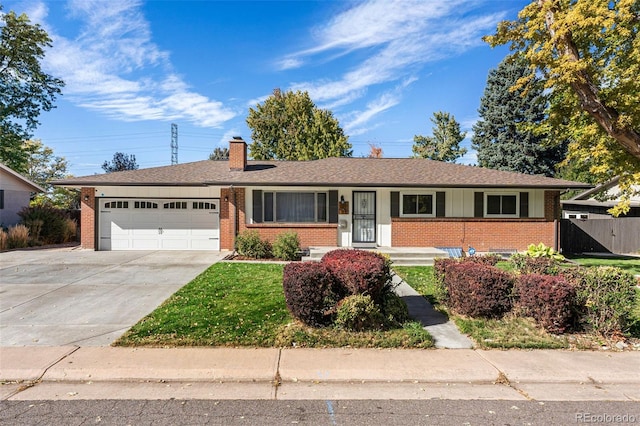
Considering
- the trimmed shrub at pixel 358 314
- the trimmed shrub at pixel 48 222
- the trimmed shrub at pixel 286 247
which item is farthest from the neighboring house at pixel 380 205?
the trimmed shrub at pixel 358 314

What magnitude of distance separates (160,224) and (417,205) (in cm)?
1043

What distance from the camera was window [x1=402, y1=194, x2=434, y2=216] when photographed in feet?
43.7

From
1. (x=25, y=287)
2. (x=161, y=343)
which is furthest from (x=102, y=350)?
(x=25, y=287)

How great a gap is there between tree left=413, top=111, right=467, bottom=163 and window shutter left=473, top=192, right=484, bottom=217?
72.1 feet

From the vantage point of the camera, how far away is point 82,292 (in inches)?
293

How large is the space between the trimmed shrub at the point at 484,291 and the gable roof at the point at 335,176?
Answer: 696 centimetres

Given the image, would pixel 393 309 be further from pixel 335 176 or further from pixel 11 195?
pixel 11 195

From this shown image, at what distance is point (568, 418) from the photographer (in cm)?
A: 324

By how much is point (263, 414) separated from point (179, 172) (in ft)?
45.2

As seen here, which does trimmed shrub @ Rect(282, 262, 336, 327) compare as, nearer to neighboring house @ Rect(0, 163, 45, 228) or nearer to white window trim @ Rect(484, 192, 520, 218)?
white window trim @ Rect(484, 192, 520, 218)

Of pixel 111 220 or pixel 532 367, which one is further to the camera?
pixel 111 220

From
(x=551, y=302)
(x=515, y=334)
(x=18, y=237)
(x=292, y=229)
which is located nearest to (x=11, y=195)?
(x=18, y=237)

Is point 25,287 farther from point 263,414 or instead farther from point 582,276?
point 582,276

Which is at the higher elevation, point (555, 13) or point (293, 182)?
point (555, 13)
